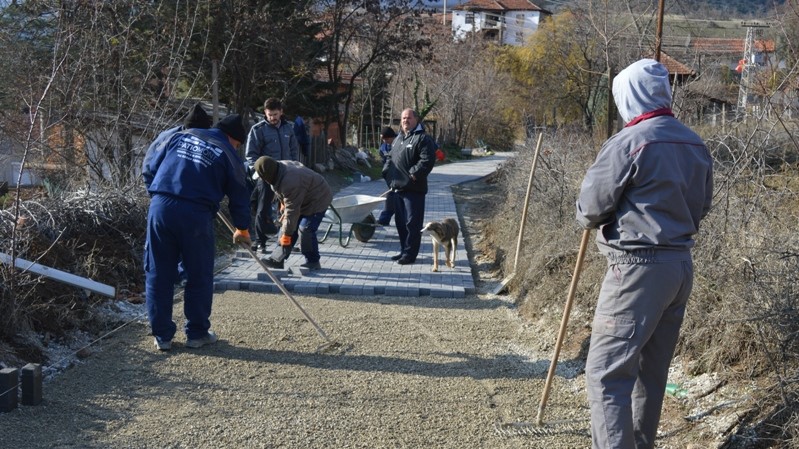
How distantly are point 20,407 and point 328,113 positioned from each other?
18618mm

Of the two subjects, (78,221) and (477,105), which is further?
(477,105)

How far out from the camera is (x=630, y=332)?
11.3 feet

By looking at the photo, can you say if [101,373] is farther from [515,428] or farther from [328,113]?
[328,113]

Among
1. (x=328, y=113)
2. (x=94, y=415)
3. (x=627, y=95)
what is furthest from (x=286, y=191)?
(x=328, y=113)

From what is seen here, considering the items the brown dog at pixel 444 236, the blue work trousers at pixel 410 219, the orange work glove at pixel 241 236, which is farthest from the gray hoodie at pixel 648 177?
the blue work trousers at pixel 410 219

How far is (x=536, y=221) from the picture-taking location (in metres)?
9.10

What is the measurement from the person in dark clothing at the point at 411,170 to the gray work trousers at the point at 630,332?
17.5 ft

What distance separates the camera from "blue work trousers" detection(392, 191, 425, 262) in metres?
9.00

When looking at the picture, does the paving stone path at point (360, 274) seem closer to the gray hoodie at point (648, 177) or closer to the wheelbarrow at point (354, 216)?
the wheelbarrow at point (354, 216)

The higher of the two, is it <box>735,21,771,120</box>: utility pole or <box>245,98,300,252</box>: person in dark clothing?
<box>735,21,771,120</box>: utility pole

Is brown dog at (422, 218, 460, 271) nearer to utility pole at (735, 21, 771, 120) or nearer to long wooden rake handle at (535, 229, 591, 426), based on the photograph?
utility pole at (735, 21, 771, 120)

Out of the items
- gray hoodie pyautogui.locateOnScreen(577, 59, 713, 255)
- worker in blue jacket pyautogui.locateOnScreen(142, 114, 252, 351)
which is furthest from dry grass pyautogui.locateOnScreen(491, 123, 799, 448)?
worker in blue jacket pyautogui.locateOnScreen(142, 114, 252, 351)

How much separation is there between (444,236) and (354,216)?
5.93 feet

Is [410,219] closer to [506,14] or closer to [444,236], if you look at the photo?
[444,236]
